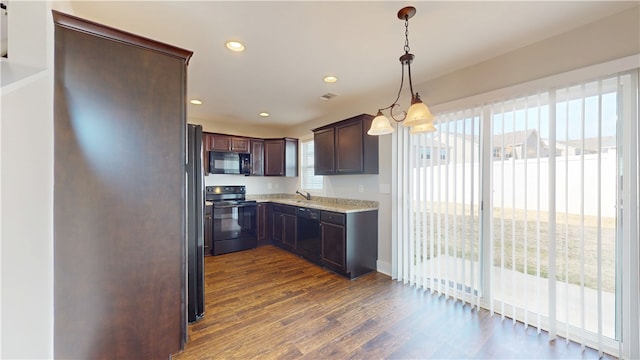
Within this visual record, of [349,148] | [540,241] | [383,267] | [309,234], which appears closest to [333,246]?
[309,234]

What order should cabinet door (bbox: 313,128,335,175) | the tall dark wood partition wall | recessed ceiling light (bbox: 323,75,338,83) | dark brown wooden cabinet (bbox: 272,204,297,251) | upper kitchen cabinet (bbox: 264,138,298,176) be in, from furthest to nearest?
upper kitchen cabinet (bbox: 264,138,298,176) → dark brown wooden cabinet (bbox: 272,204,297,251) → cabinet door (bbox: 313,128,335,175) → recessed ceiling light (bbox: 323,75,338,83) → the tall dark wood partition wall

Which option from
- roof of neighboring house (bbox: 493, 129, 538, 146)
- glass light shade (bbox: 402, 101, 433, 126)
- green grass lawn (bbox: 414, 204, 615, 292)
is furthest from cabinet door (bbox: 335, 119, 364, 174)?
glass light shade (bbox: 402, 101, 433, 126)

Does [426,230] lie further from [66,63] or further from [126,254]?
[66,63]

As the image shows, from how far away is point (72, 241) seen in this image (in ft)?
4.40

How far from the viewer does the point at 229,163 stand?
485cm

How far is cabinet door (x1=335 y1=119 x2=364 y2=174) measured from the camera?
3461 mm

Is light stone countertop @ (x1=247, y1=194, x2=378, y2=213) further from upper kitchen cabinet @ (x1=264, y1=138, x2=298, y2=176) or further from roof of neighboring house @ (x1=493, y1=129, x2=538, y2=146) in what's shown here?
roof of neighboring house @ (x1=493, y1=129, x2=538, y2=146)

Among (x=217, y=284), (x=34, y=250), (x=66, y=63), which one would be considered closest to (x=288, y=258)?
(x=217, y=284)

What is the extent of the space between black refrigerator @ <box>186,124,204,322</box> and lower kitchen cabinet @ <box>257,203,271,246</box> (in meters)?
2.63

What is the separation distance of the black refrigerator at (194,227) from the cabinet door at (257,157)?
2830 millimetres

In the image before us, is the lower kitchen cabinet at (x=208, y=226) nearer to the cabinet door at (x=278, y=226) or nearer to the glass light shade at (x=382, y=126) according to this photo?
the cabinet door at (x=278, y=226)

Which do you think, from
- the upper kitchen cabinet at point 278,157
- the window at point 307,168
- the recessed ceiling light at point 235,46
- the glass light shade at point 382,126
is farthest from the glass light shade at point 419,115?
the upper kitchen cabinet at point 278,157

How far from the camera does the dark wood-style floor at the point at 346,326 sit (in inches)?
72.6

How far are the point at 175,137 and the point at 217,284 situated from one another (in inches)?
84.2
